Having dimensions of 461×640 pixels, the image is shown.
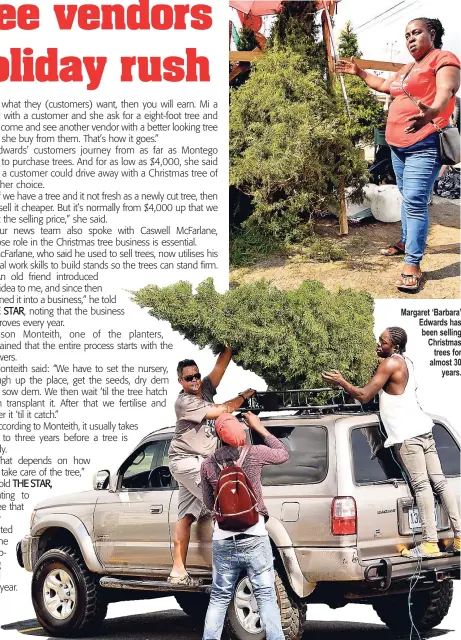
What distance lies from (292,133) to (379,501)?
15.6 ft

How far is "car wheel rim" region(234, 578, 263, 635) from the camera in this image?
7.64 meters

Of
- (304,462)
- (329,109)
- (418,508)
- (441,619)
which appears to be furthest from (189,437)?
(329,109)

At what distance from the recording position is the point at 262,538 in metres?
7.12

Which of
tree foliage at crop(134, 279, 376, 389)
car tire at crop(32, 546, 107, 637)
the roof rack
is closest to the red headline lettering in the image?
tree foliage at crop(134, 279, 376, 389)

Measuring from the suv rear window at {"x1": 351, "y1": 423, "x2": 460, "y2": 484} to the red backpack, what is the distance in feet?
2.65

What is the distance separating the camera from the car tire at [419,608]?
28.9 feet

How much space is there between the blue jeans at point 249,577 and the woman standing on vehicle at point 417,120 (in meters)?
4.46

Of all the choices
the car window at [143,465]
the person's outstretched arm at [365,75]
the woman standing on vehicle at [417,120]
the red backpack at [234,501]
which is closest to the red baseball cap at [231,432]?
the red backpack at [234,501]

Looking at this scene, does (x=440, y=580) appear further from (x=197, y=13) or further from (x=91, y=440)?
(x=197, y=13)

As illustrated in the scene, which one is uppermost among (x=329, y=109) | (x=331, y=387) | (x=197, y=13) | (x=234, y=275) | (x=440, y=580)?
(x=197, y=13)

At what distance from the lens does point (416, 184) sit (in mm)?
10922

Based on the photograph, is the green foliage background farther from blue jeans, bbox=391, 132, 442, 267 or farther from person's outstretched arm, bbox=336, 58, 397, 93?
blue jeans, bbox=391, 132, 442, 267

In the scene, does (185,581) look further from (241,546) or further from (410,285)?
(410,285)

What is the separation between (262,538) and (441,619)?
2454 mm
